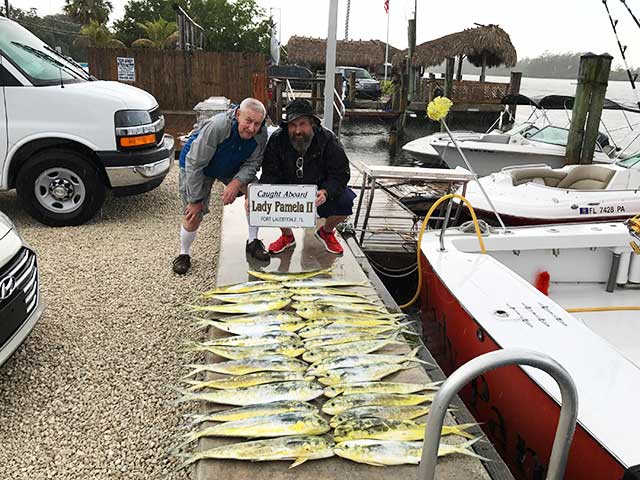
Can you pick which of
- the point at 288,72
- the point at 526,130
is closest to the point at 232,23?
the point at 288,72

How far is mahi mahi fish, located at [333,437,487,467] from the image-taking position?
7.72ft

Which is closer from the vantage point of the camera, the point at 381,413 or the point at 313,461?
the point at 313,461

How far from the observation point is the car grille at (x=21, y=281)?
3303 millimetres

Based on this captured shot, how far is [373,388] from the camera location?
2.88m

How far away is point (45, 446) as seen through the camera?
301cm

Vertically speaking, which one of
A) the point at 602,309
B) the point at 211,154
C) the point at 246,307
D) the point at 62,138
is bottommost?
the point at 602,309

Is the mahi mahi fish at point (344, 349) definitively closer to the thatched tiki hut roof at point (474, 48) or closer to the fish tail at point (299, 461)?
the fish tail at point (299, 461)

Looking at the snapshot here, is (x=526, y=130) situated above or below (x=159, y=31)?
below

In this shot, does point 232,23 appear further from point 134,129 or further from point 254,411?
point 254,411

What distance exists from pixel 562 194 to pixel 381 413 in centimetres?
578

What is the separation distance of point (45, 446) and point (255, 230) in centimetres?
258

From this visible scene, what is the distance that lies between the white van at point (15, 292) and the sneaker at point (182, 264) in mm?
1648

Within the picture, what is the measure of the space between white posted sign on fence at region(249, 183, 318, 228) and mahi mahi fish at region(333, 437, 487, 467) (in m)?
2.53

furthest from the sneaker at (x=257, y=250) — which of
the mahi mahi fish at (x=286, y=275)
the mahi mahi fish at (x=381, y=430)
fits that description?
the mahi mahi fish at (x=381, y=430)
